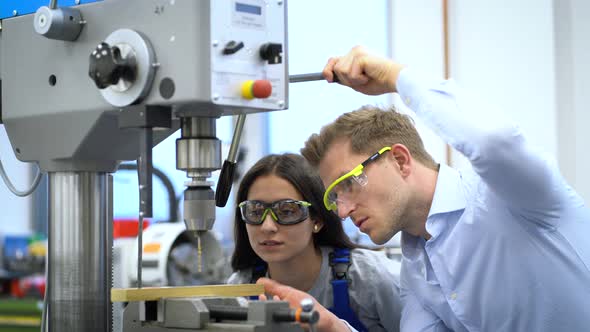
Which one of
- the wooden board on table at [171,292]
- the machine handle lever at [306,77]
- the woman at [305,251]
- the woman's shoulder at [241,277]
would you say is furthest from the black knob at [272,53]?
the woman's shoulder at [241,277]

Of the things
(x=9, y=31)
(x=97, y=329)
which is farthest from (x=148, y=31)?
(x=97, y=329)

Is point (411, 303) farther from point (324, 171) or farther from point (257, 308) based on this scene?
point (257, 308)

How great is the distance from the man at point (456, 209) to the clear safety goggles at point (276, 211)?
0.91 ft

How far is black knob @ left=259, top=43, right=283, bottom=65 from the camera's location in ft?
4.17

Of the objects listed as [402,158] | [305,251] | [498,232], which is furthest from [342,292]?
[498,232]

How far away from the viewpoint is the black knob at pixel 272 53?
4.17ft

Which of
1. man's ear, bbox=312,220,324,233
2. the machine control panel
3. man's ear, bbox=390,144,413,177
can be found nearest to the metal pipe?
the machine control panel

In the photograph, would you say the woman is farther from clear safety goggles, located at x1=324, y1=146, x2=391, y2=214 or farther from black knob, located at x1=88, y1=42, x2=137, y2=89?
black knob, located at x1=88, y1=42, x2=137, y2=89

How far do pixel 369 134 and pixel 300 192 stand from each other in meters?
0.47

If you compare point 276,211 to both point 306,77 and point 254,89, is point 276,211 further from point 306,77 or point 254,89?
point 254,89

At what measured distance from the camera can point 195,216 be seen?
1.29 m

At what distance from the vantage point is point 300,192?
230 cm

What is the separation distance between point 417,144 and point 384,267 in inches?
20.1

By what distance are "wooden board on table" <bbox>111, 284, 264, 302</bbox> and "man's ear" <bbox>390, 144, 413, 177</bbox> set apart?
582 mm
